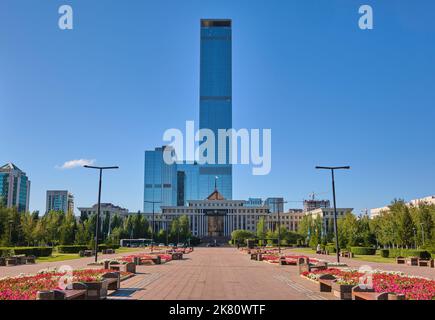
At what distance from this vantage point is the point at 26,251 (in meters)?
54.6

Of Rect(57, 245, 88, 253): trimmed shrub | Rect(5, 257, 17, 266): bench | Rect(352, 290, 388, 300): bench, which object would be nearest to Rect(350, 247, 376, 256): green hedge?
Rect(57, 245, 88, 253): trimmed shrub

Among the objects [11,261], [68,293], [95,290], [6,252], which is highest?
[68,293]

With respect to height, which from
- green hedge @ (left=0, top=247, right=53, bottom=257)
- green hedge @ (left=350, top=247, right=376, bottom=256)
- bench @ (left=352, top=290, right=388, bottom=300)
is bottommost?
green hedge @ (left=350, top=247, right=376, bottom=256)

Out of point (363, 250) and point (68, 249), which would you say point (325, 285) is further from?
point (68, 249)

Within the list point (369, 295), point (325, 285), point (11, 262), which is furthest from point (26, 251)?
point (369, 295)

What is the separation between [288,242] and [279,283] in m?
111

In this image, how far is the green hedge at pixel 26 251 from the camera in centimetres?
4882

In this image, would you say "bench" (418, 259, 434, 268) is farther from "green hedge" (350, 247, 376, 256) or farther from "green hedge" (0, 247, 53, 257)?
"green hedge" (0, 247, 53, 257)

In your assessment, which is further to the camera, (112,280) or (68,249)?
(68,249)

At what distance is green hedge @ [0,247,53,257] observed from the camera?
4882 cm

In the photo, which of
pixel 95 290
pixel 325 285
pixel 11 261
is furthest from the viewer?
pixel 11 261

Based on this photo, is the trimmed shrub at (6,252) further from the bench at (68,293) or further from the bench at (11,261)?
→ the bench at (68,293)

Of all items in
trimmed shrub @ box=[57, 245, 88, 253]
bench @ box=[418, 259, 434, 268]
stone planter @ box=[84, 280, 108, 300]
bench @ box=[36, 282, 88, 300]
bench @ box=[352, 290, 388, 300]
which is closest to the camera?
bench @ box=[36, 282, 88, 300]
